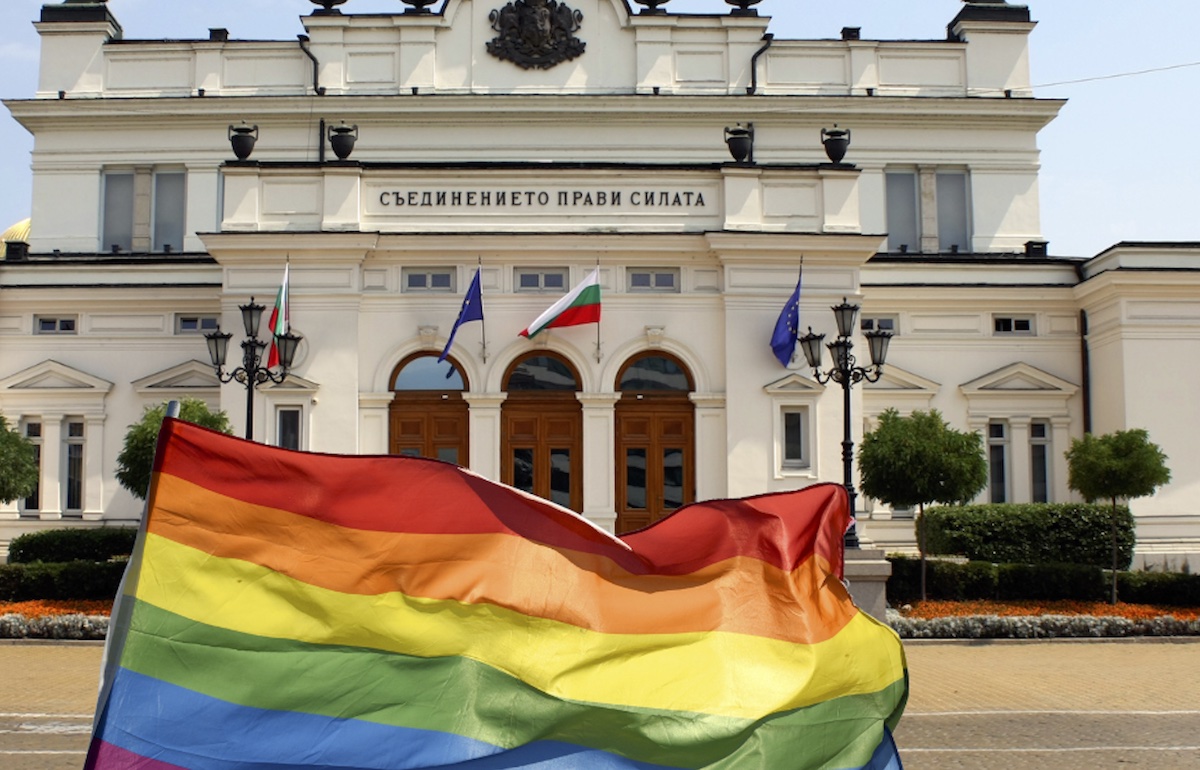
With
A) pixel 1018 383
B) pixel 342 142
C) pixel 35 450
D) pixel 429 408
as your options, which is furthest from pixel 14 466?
pixel 1018 383

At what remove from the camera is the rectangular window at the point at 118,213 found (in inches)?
1490

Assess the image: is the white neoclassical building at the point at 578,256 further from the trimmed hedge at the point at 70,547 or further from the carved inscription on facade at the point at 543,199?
the trimmed hedge at the point at 70,547

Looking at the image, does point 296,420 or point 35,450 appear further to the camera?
point 35,450

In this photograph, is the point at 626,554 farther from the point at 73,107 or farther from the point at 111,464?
the point at 73,107

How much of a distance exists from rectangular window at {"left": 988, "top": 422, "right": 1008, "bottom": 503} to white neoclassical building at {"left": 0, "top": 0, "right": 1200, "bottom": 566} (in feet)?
0.26

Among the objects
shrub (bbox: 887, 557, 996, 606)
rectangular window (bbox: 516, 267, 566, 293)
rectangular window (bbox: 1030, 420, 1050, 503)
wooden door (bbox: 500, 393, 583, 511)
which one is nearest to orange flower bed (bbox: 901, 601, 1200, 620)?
shrub (bbox: 887, 557, 996, 606)

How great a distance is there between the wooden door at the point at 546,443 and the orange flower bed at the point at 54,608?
27.0 feet

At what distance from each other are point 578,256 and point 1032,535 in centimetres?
1215

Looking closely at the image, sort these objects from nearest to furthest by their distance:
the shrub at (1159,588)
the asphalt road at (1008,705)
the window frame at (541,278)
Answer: the asphalt road at (1008,705), the shrub at (1159,588), the window frame at (541,278)

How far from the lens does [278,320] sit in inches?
1008

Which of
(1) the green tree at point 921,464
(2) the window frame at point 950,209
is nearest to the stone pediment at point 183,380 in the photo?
(1) the green tree at point 921,464

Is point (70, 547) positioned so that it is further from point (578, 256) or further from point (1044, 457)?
point (1044, 457)

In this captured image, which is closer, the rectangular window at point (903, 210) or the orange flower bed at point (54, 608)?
the orange flower bed at point (54, 608)

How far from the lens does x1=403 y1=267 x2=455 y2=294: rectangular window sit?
1072 inches
